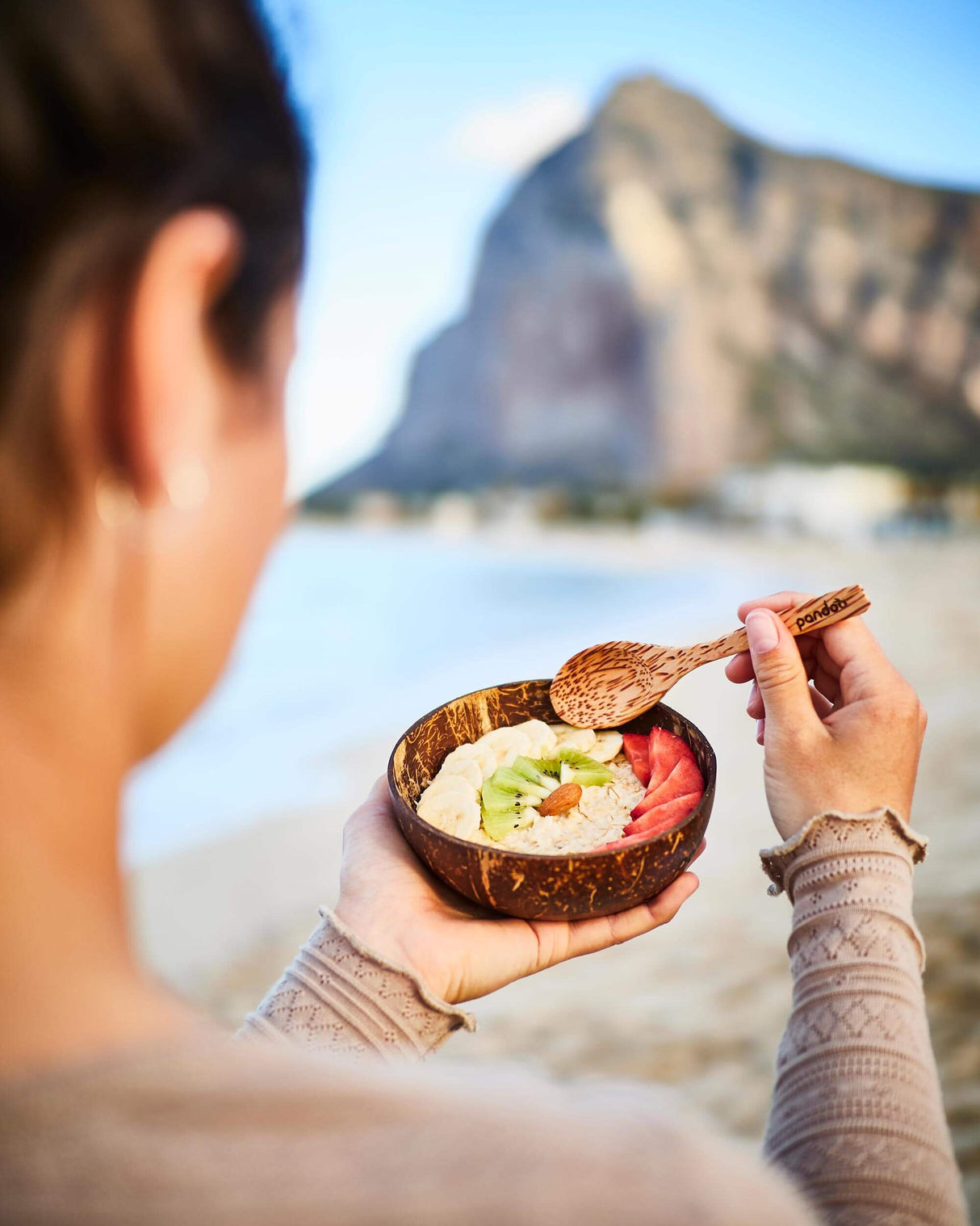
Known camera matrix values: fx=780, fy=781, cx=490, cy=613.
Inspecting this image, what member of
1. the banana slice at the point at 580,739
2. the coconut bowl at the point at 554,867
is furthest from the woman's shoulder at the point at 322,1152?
the banana slice at the point at 580,739

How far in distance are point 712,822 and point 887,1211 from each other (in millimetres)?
2617

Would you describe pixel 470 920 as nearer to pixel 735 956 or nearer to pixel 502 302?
pixel 735 956

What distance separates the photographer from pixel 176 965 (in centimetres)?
262

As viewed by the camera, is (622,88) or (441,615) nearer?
(441,615)

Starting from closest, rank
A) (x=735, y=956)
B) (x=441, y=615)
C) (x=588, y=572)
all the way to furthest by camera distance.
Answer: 1. (x=735, y=956)
2. (x=441, y=615)
3. (x=588, y=572)

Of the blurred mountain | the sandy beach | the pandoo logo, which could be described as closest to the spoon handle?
the pandoo logo

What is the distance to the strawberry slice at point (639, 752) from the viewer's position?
1257 millimetres

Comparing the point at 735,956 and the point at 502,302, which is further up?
the point at 502,302

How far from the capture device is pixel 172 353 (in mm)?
388

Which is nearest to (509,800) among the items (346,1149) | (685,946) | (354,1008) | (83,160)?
(354,1008)

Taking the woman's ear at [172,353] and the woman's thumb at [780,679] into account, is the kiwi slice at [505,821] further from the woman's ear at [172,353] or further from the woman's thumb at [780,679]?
the woman's ear at [172,353]

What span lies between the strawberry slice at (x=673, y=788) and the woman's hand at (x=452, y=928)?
95 mm

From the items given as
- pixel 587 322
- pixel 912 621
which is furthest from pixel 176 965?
pixel 587 322

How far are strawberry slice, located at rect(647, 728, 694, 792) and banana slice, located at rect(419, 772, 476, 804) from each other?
0.89 ft
